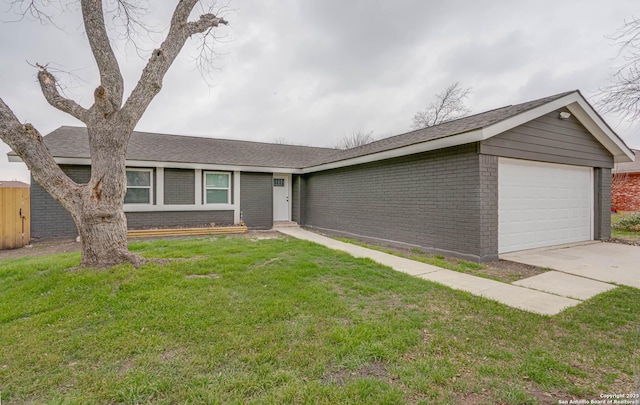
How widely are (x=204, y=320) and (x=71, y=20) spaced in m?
7.44

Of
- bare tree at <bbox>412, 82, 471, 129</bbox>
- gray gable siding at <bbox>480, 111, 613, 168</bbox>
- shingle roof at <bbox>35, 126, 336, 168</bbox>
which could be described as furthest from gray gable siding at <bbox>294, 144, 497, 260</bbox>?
bare tree at <bbox>412, 82, 471, 129</bbox>

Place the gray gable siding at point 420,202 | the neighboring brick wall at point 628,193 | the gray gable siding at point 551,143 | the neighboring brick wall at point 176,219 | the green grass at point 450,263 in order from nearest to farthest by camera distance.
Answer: the green grass at point 450,263
the gray gable siding at point 420,202
the gray gable siding at point 551,143
the neighboring brick wall at point 176,219
the neighboring brick wall at point 628,193

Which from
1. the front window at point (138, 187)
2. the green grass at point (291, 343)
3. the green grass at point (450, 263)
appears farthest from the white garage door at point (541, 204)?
the front window at point (138, 187)

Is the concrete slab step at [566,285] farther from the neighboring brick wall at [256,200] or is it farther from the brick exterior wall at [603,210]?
the neighboring brick wall at [256,200]

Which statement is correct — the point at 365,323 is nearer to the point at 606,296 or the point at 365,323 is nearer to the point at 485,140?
the point at 606,296

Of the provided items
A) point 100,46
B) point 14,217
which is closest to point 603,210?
point 100,46

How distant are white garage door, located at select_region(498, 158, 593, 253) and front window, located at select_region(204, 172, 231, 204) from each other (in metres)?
9.52

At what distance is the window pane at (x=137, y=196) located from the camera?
10.1m

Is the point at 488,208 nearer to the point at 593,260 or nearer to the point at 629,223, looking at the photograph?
the point at 593,260

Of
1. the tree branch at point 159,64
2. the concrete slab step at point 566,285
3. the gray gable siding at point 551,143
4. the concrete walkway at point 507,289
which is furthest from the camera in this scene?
the gray gable siding at point 551,143

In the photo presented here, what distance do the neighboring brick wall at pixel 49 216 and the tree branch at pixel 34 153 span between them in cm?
586

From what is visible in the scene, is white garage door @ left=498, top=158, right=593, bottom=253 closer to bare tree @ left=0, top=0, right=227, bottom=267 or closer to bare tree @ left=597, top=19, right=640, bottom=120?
bare tree @ left=597, top=19, right=640, bottom=120

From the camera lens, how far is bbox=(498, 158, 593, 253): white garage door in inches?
256

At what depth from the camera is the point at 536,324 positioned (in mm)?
2990
